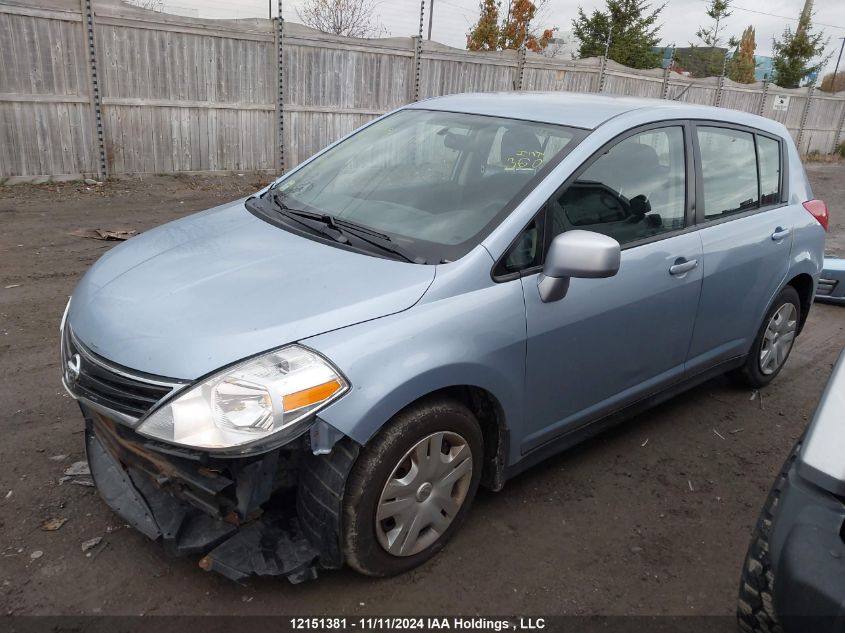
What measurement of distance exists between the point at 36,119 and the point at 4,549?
8.27m

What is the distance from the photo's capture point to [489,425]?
2.86 metres

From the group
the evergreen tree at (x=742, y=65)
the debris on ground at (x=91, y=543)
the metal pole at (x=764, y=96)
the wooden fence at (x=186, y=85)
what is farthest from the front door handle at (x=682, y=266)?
the evergreen tree at (x=742, y=65)

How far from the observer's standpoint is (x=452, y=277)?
2588 millimetres

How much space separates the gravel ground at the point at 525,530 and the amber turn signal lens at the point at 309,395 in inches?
32.9

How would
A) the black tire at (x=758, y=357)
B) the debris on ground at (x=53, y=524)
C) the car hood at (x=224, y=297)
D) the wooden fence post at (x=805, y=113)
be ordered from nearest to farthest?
the car hood at (x=224, y=297), the debris on ground at (x=53, y=524), the black tire at (x=758, y=357), the wooden fence post at (x=805, y=113)

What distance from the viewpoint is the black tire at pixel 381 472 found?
2.36 metres

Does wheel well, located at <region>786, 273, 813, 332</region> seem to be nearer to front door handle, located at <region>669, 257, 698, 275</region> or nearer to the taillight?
the taillight

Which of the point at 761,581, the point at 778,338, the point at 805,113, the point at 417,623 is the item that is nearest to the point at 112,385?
the point at 417,623

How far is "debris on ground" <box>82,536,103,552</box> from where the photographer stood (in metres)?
2.72

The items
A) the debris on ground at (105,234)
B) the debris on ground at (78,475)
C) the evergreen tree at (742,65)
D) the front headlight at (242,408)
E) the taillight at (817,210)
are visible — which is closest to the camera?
the front headlight at (242,408)

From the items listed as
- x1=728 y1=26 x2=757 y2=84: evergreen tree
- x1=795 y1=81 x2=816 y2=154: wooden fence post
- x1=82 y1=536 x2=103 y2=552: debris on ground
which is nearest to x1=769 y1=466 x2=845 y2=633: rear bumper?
x1=82 y1=536 x2=103 y2=552: debris on ground

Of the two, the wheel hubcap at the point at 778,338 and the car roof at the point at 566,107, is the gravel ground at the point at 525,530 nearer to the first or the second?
the wheel hubcap at the point at 778,338

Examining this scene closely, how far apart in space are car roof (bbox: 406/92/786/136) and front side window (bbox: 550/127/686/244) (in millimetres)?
154

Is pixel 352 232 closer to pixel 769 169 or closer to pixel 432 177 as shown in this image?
pixel 432 177
